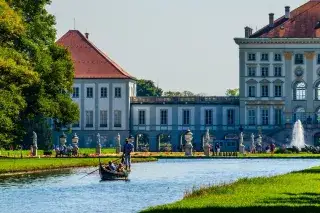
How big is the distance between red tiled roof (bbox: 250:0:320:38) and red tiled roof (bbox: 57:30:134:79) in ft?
51.0

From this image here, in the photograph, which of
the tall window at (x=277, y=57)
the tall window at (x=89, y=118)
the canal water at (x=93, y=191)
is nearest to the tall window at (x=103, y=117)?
the tall window at (x=89, y=118)

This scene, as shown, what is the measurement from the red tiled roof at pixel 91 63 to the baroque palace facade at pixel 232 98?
109 millimetres

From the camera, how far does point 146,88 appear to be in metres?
190

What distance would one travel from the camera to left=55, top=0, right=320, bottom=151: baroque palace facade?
128 m

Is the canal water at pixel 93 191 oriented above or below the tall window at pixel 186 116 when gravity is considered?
below

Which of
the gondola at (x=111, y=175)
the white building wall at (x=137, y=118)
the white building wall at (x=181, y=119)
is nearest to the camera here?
the gondola at (x=111, y=175)

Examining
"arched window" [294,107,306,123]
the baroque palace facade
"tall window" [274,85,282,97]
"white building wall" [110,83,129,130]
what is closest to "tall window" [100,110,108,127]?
the baroque palace facade

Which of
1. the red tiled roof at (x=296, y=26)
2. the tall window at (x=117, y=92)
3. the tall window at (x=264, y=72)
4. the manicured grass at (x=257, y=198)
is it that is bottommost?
the manicured grass at (x=257, y=198)

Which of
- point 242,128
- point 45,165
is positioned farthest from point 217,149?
point 45,165

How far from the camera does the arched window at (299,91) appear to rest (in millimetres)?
128875

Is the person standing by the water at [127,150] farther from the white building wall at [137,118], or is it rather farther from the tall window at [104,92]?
the white building wall at [137,118]

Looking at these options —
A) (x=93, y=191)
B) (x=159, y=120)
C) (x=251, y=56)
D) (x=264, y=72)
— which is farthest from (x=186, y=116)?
(x=93, y=191)

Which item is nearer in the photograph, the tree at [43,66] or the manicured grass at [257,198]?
the manicured grass at [257,198]

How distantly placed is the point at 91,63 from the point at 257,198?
97.9m
